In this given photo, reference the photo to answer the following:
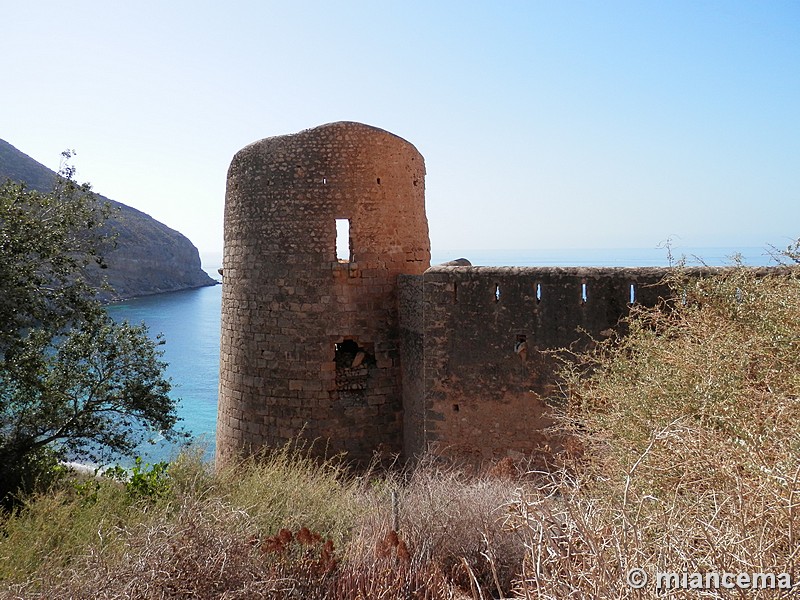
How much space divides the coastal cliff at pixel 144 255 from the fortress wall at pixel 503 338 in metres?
40.4

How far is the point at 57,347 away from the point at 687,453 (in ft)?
32.0

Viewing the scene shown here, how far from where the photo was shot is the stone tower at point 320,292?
27.8ft

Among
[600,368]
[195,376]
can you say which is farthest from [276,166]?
[195,376]

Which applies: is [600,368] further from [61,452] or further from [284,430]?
[61,452]

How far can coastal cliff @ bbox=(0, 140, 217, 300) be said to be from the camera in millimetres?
41544

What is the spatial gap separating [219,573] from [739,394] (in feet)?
11.8

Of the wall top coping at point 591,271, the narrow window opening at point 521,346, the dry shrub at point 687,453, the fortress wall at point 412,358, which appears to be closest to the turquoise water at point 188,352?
the fortress wall at point 412,358

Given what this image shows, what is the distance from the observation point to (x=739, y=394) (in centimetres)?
362

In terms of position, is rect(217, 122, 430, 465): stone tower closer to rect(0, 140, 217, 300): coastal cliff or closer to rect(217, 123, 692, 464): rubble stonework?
rect(217, 123, 692, 464): rubble stonework

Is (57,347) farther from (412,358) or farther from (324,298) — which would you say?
(412,358)

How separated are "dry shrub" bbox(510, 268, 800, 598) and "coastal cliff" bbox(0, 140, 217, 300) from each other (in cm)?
4296

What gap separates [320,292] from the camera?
27.8 feet

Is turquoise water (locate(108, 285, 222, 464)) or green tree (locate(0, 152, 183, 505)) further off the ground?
green tree (locate(0, 152, 183, 505))

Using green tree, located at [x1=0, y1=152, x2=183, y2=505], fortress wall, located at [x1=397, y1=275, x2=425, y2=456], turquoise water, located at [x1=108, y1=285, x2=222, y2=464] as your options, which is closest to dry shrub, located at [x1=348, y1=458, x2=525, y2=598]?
fortress wall, located at [x1=397, y1=275, x2=425, y2=456]
